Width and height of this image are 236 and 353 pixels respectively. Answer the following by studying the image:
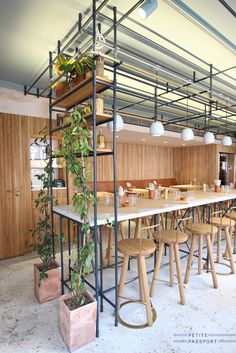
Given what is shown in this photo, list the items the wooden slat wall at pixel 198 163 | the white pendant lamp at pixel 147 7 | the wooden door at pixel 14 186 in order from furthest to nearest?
the wooden slat wall at pixel 198 163 < the wooden door at pixel 14 186 < the white pendant lamp at pixel 147 7

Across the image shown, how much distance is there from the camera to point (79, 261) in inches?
65.2

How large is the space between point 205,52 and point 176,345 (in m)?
3.37

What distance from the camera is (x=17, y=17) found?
2.20 meters

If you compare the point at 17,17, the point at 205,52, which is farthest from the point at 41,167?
the point at 205,52

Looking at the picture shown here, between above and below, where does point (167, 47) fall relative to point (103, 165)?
above

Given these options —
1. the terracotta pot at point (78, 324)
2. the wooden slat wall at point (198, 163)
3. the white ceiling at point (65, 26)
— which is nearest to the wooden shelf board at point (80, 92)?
the white ceiling at point (65, 26)

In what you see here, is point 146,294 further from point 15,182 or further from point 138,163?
point 138,163

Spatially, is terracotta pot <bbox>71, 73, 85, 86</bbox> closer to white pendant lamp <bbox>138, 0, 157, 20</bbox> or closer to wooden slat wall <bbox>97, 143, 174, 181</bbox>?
white pendant lamp <bbox>138, 0, 157, 20</bbox>

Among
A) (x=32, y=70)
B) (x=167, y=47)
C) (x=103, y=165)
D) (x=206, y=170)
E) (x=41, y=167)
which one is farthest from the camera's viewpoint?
(x=206, y=170)

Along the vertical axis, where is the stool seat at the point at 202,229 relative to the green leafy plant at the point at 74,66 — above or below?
below

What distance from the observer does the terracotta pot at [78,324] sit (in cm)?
156

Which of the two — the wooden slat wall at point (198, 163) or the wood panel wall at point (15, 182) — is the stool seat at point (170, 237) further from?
the wooden slat wall at point (198, 163)

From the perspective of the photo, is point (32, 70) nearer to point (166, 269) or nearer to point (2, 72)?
point (2, 72)

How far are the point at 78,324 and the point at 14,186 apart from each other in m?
2.50
